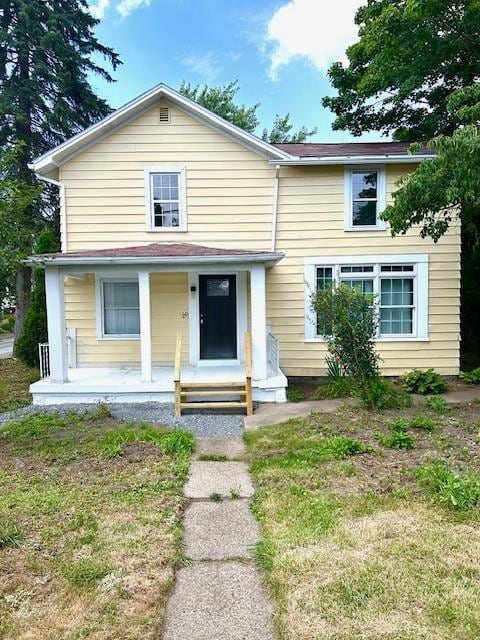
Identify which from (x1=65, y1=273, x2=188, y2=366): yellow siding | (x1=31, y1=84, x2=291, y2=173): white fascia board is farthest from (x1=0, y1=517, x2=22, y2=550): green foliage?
(x1=31, y1=84, x2=291, y2=173): white fascia board

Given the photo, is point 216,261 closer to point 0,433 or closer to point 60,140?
point 0,433

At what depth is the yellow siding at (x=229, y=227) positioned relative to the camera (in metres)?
9.70

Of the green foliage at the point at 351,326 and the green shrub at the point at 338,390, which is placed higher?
the green foliage at the point at 351,326

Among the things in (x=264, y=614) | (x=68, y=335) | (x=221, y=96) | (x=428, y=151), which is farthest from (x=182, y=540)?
(x=221, y=96)

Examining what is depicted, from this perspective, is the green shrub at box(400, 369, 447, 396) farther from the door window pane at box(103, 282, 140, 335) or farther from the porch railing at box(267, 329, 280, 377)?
the door window pane at box(103, 282, 140, 335)

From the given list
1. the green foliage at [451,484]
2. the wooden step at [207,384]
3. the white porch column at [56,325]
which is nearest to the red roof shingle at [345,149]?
the wooden step at [207,384]

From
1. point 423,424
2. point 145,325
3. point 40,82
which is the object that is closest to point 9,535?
point 145,325

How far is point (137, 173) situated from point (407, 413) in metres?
7.36

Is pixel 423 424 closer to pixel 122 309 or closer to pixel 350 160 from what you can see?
pixel 350 160

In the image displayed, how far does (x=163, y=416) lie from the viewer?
721 centimetres

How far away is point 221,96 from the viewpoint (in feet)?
79.2

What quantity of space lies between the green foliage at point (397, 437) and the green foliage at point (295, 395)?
2.25m

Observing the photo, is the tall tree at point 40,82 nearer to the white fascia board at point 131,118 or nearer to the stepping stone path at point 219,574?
the white fascia board at point 131,118

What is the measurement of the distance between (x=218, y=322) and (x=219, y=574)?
282 inches
